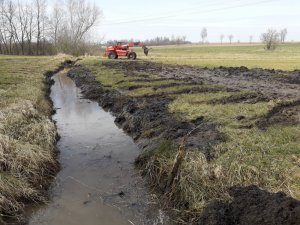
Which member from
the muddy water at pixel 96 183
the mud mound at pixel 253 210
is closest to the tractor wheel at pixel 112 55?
the muddy water at pixel 96 183

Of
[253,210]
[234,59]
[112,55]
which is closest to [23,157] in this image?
[253,210]

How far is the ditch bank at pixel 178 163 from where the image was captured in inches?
191

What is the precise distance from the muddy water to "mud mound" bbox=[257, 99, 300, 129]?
3.60 m

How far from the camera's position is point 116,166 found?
28.5 ft

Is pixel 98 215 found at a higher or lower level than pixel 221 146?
lower

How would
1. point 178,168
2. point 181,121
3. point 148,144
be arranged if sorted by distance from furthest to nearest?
point 181,121 < point 148,144 < point 178,168

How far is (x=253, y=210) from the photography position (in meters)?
4.96

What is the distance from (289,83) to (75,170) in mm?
14463

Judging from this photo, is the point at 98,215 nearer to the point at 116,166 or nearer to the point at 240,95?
the point at 116,166

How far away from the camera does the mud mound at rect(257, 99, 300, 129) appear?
362 inches

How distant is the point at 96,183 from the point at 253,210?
3774mm

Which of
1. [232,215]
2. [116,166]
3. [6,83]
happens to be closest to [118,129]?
[116,166]

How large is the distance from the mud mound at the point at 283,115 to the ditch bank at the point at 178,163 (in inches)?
55.3

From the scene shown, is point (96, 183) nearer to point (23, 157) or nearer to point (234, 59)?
point (23, 157)
